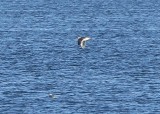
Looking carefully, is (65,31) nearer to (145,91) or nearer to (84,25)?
(84,25)

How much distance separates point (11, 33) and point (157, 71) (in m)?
41.8

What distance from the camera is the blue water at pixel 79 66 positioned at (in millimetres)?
101250

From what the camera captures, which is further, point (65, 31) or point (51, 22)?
point (51, 22)

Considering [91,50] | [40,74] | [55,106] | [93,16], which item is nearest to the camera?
[55,106]

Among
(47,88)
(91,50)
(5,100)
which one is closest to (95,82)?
(47,88)

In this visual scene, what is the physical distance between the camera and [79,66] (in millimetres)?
122625

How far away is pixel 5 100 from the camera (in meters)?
102

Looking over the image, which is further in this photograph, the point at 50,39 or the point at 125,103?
the point at 50,39

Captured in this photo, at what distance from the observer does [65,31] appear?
159500mm

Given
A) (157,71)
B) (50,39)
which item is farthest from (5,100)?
(50,39)

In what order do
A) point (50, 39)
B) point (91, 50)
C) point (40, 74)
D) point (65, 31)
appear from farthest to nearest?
point (65, 31), point (50, 39), point (91, 50), point (40, 74)

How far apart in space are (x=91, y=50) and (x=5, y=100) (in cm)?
3734

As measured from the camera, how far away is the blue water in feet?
332

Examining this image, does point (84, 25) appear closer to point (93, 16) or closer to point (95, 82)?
point (93, 16)
